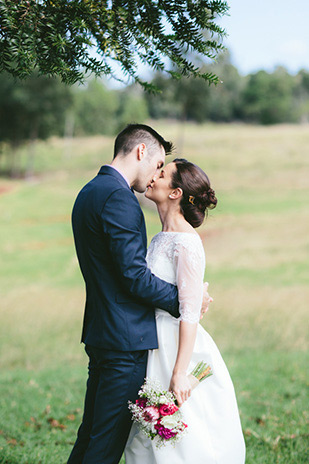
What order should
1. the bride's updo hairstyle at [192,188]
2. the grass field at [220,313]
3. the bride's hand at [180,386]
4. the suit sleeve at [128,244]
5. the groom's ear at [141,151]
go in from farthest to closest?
1. the grass field at [220,313]
2. the bride's updo hairstyle at [192,188]
3. the groom's ear at [141,151]
4. the bride's hand at [180,386]
5. the suit sleeve at [128,244]

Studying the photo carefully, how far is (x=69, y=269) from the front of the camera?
20219mm

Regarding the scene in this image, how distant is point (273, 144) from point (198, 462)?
5475 centimetres

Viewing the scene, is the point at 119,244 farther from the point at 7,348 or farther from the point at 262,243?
the point at 262,243

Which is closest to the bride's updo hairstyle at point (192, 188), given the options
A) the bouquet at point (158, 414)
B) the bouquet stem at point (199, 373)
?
the bouquet stem at point (199, 373)

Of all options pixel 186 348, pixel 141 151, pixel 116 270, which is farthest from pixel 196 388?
pixel 141 151

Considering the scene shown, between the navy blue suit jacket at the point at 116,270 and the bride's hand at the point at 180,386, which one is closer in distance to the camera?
the navy blue suit jacket at the point at 116,270

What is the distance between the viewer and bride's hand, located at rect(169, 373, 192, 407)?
3193 millimetres

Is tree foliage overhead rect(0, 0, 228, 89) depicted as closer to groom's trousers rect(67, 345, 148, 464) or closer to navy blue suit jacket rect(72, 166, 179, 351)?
navy blue suit jacket rect(72, 166, 179, 351)

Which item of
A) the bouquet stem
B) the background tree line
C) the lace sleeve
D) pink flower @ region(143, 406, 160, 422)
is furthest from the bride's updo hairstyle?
pink flower @ region(143, 406, 160, 422)

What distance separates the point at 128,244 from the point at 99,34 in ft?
4.75

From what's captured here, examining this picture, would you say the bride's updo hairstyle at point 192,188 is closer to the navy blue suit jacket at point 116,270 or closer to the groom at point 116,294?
the groom at point 116,294

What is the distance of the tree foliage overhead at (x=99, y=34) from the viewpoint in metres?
3.14

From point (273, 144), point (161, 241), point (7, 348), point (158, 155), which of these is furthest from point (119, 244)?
point (273, 144)

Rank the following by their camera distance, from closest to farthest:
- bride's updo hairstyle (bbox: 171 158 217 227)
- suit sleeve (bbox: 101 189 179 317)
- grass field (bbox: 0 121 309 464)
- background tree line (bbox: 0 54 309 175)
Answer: suit sleeve (bbox: 101 189 179 317) < bride's updo hairstyle (bbox: 171 158 217 227) < grass field (bbox: 0 121 309 464) < background tree line (bbox: 0 54 309 175)
